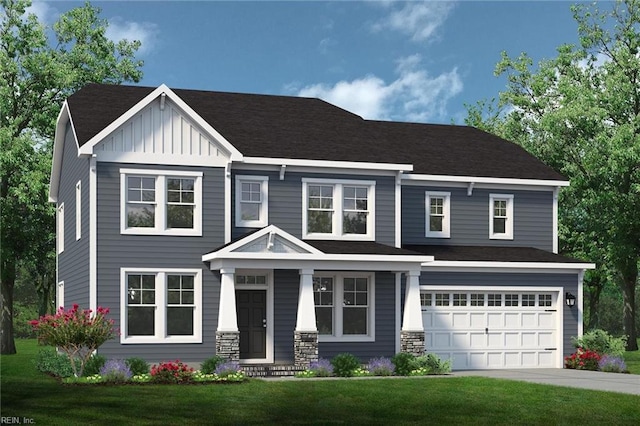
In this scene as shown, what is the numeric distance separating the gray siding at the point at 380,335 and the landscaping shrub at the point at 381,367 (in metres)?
1.78

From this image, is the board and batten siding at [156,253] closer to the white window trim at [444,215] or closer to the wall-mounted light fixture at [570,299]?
the white window trim at [444,215]

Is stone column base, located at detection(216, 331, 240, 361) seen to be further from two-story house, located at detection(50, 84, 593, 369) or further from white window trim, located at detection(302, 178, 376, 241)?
white window trim, located at detection(302, 178, 376, 241)

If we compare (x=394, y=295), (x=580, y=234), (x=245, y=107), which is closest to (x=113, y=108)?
(x=245, y=107)

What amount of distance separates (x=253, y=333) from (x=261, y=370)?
212 centimetres

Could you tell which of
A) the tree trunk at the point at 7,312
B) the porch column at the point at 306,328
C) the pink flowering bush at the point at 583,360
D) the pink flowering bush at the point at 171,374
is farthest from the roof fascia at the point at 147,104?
the tree trunk at the point at 7,312

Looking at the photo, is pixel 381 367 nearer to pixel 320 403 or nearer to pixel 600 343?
pixel 320 403

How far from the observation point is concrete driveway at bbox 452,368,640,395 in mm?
25281

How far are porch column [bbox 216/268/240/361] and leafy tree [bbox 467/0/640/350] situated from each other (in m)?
19.2

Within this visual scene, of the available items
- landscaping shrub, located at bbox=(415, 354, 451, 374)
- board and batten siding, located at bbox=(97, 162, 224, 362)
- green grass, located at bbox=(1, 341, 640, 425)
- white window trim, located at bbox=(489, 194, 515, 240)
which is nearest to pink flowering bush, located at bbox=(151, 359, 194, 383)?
green grass, located at bbox=(1, 341, 640, 425)

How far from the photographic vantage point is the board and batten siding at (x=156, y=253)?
2783 centimetres

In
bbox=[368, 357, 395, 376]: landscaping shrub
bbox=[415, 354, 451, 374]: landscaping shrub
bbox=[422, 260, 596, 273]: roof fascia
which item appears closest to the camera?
bbox=[368, 357, 395, 376]: landscaping shrub

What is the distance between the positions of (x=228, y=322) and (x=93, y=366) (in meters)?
3.95

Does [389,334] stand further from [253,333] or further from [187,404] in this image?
[187,404]

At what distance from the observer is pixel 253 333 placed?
29.9 metres
